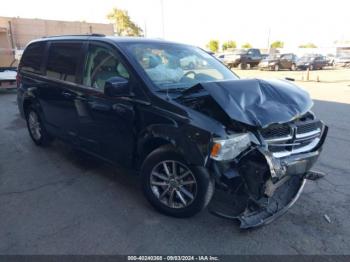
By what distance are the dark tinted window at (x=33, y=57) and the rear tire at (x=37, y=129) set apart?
2.37ft

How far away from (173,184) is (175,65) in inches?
60.9

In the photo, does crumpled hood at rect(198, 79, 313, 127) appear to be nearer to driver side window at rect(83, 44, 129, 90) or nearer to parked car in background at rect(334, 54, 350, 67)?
driver side window at rect(83, 44, 129, 90)

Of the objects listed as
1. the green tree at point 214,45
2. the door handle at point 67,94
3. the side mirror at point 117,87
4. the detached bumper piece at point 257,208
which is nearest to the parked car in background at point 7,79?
the door handle at point 67,94

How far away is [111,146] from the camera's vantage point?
3902 millimetres

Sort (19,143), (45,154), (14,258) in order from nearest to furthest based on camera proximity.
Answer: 1. (14,258)
2. (45,154)
3. (19,143)

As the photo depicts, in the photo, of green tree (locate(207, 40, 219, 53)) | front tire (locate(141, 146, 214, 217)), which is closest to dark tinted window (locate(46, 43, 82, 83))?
front tire (locate(141, 146, 214, 217))

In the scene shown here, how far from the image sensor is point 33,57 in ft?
17.9

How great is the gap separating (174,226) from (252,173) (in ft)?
3.32

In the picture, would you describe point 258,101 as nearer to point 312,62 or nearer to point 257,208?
point 257,208

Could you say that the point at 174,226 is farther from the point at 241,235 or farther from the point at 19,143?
the point at 19,143

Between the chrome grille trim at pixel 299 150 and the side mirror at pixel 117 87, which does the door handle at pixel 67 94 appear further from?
the chrome grille trim at pixel 299 150

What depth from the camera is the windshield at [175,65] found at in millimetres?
3625

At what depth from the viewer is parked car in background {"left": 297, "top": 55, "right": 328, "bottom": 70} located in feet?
90.4

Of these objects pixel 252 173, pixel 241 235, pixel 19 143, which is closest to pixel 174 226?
pixel 241 235
